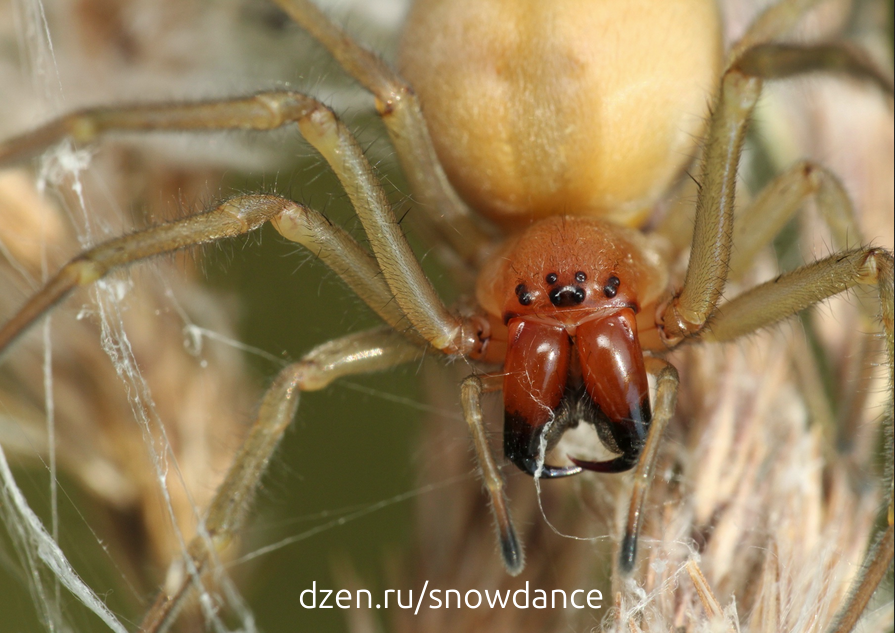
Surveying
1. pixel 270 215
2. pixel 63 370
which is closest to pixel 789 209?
pixel 270 215

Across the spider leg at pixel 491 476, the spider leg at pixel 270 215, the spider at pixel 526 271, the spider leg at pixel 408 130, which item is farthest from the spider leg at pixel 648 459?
the spider leg at pixel 408 130

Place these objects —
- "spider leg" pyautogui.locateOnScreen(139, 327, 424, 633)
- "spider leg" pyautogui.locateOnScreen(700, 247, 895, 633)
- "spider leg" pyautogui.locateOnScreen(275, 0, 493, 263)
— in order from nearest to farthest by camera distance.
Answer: "spider leg" pyautogui.locateOnScreen(700, 247, 895, 633), "spider leg" pyautogui.locateOnScreen(139, 327, 424, 633), "spider leg" pyautogui.locateOnScreen(275, 0, 493, 263)

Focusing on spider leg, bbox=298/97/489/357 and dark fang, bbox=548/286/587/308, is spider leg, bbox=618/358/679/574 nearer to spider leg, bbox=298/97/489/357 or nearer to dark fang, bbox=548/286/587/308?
dark fang, bbox=548/286/587/308

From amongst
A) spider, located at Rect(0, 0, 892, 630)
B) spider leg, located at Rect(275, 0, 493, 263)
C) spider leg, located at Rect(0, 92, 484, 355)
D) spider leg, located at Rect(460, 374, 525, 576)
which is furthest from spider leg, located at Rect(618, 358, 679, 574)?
spider leg, located at Rect(275, 0, 493, 263)

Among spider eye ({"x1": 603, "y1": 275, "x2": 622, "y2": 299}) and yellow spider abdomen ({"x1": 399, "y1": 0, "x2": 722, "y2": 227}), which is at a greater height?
yellow spider abdomen ({"x1": 399, "y1": 0, "x2": 722, "y2": 227})

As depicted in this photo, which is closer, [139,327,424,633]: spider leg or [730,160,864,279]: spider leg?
[139,327,424,633]: spider leg

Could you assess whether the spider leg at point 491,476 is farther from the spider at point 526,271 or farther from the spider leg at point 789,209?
the spider leg at point 789,209

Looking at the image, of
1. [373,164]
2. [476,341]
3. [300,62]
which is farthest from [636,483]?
[300,62]
